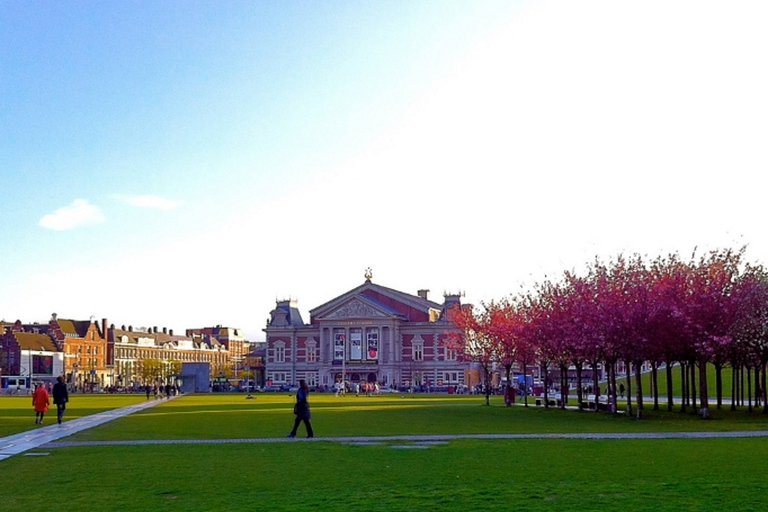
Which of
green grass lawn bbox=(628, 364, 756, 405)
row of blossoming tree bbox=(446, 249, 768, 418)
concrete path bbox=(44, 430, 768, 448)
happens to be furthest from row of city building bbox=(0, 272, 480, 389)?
concrete path bbox=(44, 430, 768, 448)

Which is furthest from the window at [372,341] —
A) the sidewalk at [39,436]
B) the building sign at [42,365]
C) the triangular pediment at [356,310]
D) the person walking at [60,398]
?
the person walking at [60,398]

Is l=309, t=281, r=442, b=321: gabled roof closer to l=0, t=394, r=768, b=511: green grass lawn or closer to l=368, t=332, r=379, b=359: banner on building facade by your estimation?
l=368, t=332, r=379, b=359: banner on building facade

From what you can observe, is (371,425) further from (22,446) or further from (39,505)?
(39,505)

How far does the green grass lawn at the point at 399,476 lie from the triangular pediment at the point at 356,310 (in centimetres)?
11033

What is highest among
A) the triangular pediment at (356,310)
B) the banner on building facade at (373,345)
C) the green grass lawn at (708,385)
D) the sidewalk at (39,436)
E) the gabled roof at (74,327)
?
the triangular pediment at (356,310)

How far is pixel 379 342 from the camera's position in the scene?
463 feet

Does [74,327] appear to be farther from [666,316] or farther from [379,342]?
[666,316]

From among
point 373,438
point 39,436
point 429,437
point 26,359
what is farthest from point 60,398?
point 26,359

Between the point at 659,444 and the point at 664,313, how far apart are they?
17.8m

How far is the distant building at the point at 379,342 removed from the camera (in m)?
140

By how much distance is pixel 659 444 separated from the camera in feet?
86.3

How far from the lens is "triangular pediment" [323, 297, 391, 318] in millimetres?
141000

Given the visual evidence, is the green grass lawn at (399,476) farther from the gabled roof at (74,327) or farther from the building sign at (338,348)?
the gabled roof at (74,327)

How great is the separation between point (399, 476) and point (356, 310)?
406 feet
